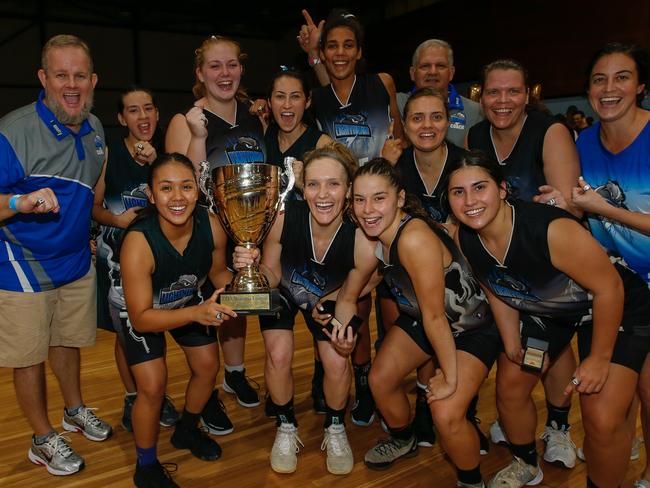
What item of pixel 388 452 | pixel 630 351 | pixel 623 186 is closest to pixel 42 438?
pixel 388 452

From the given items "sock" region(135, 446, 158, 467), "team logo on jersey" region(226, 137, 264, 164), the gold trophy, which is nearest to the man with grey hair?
"team logo on jersey" region(226, 137, 264, 164)

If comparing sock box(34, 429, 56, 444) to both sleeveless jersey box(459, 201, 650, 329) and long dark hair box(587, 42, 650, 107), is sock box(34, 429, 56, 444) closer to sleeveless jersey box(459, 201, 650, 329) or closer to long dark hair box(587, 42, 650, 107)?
sleeveless jersey box(459, 201, 650, 329)

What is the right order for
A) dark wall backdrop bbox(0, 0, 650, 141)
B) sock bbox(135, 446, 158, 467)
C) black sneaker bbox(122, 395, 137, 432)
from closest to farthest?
sock bbox(135, 446, 158, 467) → black sneaker bbox(122, 395, 137, 432) → dark wall backdrop bbox(0, 0, 650, 141)

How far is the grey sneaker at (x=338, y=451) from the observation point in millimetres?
2268

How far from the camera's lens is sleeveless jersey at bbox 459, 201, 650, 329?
1.82 m

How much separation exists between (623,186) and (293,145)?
1.37 meters

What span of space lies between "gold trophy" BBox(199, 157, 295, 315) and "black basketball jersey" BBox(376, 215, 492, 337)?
1.55 ft

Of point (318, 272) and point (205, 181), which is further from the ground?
point (205, 181)

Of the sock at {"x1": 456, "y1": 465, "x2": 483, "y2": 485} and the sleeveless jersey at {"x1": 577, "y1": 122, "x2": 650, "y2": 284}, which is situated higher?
the sleeveless jersey at {"x1": 577, "y1": 122, "x2": 650, "y2": 284}

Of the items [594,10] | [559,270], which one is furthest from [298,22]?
[559,270]

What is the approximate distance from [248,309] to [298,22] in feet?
37.5

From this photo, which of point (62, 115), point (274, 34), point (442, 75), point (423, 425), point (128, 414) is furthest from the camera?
point (274, 34)

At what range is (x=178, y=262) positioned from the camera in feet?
7.04

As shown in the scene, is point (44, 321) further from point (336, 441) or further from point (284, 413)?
point (336, 441)
